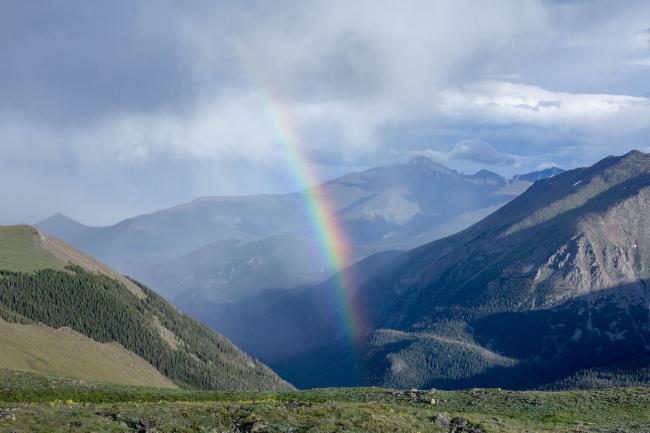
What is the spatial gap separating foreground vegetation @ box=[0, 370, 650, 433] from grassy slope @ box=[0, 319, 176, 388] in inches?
1563

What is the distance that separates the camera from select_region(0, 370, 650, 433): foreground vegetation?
175 ft

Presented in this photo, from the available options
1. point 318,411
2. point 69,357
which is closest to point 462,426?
point 318,411

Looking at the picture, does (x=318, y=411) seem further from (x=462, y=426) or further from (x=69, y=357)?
(x=69, y=357)

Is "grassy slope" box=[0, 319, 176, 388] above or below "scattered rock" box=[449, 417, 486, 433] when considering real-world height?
above

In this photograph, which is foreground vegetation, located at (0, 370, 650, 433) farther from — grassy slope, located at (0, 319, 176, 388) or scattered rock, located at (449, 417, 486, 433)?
grassy slope, located at (0, 319, 176, 388)

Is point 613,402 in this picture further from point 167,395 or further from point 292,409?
point 167,395

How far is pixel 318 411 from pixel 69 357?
101 metres

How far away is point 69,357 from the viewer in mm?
143500

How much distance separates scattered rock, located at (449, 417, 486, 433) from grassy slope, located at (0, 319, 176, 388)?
8503cm

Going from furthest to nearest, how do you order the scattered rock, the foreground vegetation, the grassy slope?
the grassy slope → the scattered rock → the foreground vegetation

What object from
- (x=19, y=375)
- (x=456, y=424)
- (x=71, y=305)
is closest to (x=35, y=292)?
(x=71, y=305)

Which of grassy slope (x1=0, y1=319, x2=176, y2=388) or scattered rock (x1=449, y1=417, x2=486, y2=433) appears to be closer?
scattered rock (x1=449, y1=417, x2=486, y2=433)

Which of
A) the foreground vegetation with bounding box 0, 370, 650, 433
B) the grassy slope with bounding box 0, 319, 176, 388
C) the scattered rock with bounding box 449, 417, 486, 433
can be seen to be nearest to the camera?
the foreground vegetation with bounding box 0, 370, 650, 433

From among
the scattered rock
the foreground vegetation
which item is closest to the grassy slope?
the foreground vegetation
